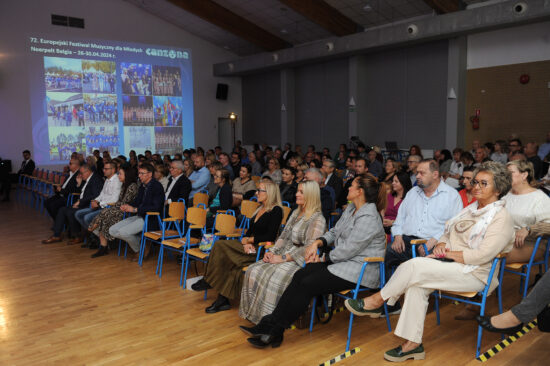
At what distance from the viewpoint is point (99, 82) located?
13406 millimetres

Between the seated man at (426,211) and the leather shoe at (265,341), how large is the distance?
1055 mm

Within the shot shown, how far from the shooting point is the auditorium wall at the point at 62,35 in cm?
1267

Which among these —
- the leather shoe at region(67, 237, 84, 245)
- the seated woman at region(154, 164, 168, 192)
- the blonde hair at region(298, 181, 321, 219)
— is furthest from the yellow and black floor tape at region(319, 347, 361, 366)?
the leather shoe at region(67, 237, 84, 245)

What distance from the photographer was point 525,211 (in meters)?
3.72

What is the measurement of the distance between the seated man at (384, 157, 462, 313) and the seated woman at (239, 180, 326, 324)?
71cm

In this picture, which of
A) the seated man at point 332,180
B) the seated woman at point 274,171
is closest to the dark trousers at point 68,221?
the seated woman at point 274,171

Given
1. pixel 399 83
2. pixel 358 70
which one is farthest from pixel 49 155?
pixel 399 83

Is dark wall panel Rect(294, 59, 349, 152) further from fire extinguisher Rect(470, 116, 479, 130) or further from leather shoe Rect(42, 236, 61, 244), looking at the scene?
leather shoe Rect(42, 236, 61, 244)

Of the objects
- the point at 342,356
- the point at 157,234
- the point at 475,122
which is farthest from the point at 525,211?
the point at 475,122

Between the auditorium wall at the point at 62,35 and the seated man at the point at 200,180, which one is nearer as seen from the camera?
the seated man at the point at 200,180

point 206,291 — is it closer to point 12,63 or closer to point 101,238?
point 101,238

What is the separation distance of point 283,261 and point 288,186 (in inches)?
94.7

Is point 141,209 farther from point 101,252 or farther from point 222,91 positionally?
point 222,91

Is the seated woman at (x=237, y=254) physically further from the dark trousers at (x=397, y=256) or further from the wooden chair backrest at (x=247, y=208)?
the dark trousers at (x=397, y=256)
